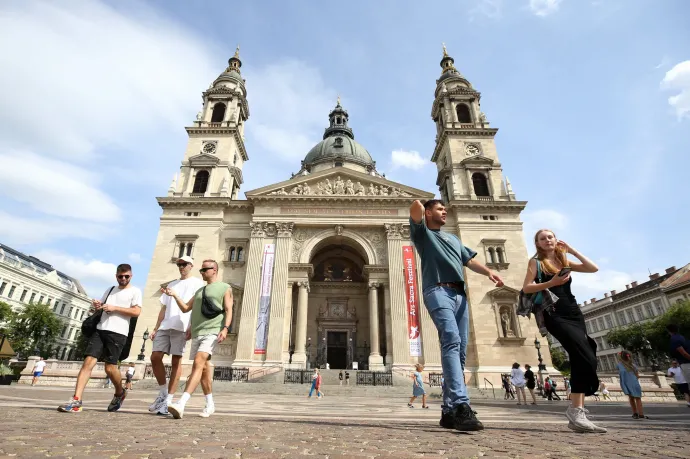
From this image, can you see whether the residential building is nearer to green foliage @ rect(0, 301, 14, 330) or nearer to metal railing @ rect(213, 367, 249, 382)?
green foliage @ rect(0, 301, 14, 330)

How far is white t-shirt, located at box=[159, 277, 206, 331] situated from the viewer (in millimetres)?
4934

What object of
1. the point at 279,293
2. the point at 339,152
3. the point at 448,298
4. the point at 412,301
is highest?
the point at 339,152

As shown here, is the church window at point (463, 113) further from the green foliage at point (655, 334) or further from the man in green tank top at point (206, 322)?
the man in green tank top at point (206, 322)

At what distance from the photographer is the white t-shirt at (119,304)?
4894 millimetres

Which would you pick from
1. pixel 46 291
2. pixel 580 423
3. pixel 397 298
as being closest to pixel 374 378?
pixel 397 298

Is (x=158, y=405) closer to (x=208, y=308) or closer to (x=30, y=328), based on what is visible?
(x=208, y=308)

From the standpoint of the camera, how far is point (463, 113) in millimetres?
35500

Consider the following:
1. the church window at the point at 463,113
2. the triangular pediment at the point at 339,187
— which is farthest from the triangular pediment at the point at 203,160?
the church window at the point at 463,113

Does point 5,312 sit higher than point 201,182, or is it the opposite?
point 201,182

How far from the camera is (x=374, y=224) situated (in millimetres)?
27047

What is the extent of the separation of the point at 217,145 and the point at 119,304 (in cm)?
2968

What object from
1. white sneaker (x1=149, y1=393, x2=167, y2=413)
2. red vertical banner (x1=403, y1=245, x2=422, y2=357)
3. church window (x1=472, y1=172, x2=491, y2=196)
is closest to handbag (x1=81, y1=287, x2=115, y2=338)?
white sneaker (x1=149, y1=393, x2=167, y2=413)

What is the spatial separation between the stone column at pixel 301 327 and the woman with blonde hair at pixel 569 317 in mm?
21339

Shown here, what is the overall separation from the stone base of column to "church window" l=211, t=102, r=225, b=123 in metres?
26.0
